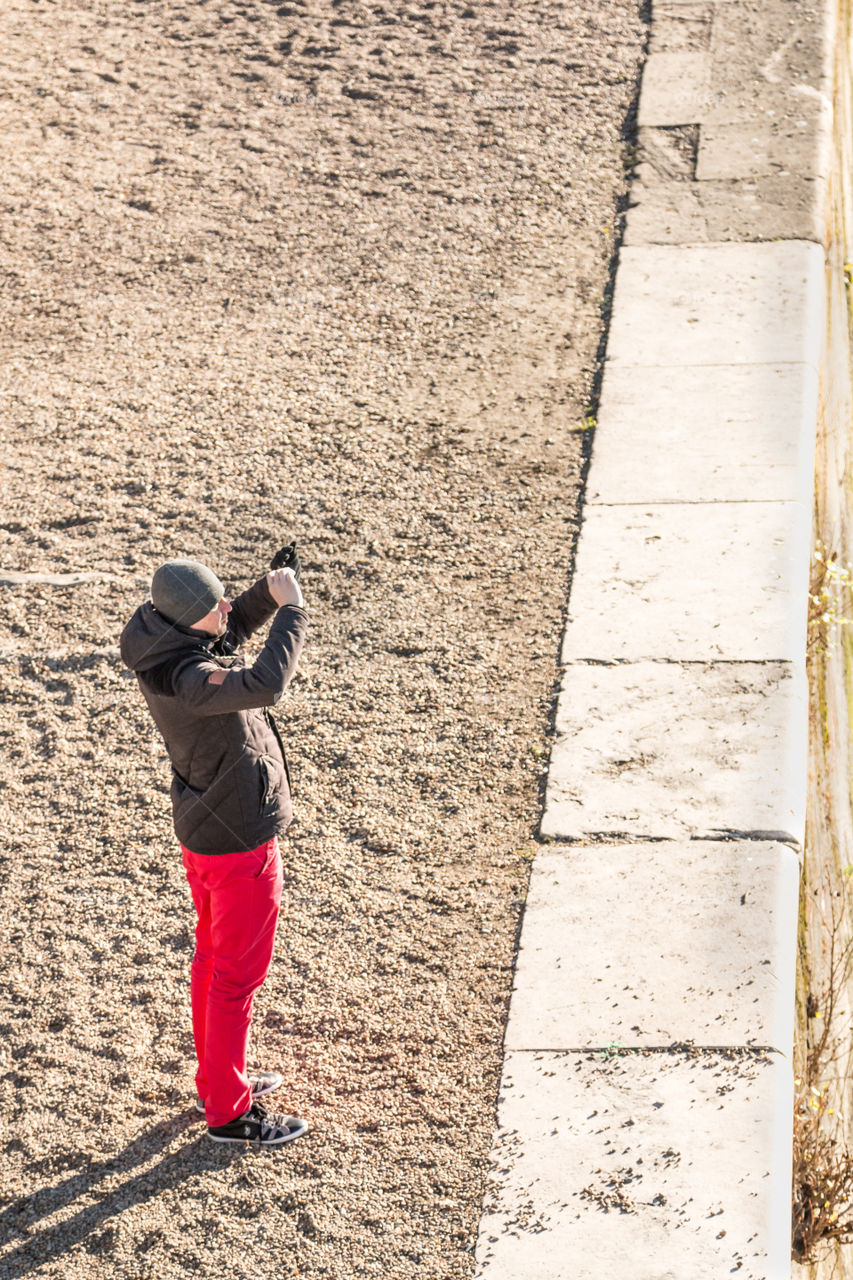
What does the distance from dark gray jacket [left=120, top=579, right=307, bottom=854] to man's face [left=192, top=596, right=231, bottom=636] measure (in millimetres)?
22

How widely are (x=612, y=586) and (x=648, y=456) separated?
103cm

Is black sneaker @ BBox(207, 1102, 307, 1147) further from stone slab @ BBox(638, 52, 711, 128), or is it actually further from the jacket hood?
stone slab @ BBox(638, 52, 711, 128)

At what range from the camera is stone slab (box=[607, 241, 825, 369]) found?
7.65m

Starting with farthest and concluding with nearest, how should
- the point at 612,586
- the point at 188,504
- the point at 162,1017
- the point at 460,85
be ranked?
the point at 460,85 < the point at 188,504 < the point at 612,586 < the point at 162,1017

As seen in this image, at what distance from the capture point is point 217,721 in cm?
392

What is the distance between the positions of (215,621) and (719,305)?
16.4 ft

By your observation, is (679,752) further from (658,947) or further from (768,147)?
(768,147)

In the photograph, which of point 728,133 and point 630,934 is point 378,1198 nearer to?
point 630,934

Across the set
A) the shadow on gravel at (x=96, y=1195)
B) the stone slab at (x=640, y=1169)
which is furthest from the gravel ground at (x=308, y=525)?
the stone slab at (x=640, y=1169)

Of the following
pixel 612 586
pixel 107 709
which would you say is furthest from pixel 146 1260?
pixel 612 586

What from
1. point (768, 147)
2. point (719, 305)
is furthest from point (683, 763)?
point (768, 147)

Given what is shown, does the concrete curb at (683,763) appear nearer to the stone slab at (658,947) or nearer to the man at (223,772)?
the stone slab at (658,947)

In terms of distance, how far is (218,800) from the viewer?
3.93 m

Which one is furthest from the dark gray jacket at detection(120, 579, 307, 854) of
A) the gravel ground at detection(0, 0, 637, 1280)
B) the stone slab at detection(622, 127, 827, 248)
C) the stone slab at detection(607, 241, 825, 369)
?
the stone slab at detection(622, 127, 827, 248)
